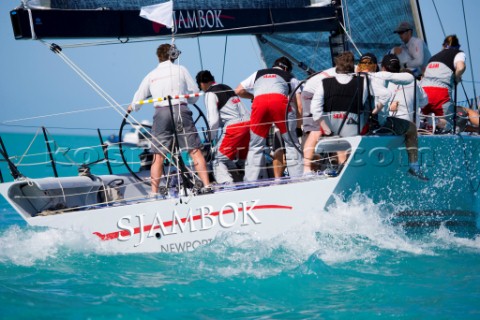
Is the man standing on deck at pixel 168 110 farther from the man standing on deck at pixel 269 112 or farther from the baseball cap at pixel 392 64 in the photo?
the baseball cap at pixel 392 64

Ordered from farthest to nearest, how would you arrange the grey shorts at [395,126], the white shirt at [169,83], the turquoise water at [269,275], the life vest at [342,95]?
the white shirt at [169,83] → the grey shorts at [395,126] → the life vest at [342,95] → the turquoise water at [269,275]

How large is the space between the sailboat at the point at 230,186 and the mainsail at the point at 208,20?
0.01 metres

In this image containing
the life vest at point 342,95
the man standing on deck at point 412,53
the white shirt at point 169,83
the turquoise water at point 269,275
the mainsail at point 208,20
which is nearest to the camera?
the turquoise water at point 269,275

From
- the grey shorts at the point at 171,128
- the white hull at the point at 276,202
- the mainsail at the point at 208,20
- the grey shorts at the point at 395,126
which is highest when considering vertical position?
the mainsail at the point at 208,20

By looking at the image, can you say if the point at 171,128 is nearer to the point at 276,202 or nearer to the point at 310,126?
the point at 310,126

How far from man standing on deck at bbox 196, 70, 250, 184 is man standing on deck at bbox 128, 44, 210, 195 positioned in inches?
18.3

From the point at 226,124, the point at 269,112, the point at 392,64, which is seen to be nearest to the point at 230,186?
the point at 269,112

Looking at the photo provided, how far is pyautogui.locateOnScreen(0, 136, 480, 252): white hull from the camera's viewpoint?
6559 millimetres

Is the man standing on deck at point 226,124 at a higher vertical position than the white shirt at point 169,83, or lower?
lower

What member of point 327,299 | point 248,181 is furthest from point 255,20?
point 327,299

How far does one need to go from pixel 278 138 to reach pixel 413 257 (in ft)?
6.82

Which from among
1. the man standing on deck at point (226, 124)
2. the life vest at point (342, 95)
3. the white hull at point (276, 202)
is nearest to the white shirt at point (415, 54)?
the white hull at point (276, 202)

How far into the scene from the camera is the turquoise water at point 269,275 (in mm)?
5324

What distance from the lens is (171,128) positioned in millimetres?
7668
